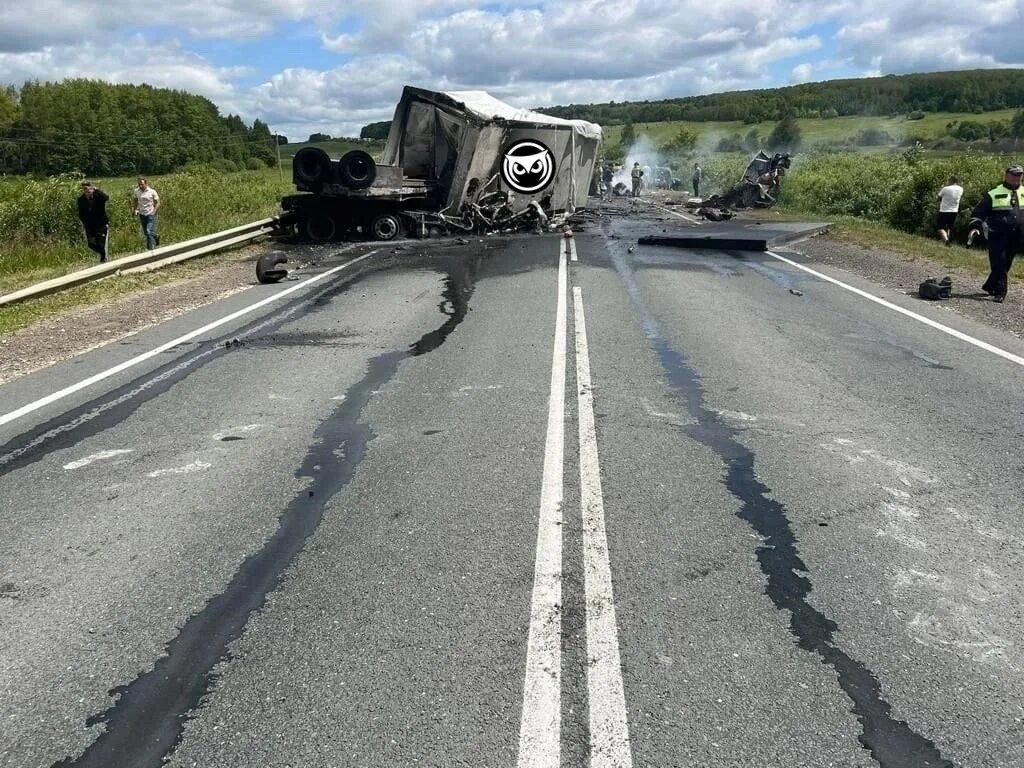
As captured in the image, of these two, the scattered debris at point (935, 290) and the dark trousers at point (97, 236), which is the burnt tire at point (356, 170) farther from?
the scattered debris at point (935, 290)

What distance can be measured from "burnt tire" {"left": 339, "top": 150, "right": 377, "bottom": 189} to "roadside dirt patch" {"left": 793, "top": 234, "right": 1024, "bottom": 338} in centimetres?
931

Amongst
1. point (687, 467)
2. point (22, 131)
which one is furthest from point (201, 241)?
point (22, 131)

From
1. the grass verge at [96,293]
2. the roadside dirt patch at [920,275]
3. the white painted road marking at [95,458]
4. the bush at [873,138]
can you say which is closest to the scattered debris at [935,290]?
the roadside dirt patch at [920,275]

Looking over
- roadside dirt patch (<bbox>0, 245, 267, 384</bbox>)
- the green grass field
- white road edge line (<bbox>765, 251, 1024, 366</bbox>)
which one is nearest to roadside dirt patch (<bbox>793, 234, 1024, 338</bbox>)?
white road edge line (<bbox>765, 251, 1024, 366</bbox>)

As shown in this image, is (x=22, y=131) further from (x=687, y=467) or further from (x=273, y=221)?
(x=687, y=467)

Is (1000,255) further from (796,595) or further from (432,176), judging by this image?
(432,176)

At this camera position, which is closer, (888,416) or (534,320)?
(888,416)

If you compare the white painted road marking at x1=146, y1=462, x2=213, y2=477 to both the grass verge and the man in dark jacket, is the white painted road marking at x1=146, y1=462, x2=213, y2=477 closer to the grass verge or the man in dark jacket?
the grass verge

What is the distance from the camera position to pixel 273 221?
786 inches

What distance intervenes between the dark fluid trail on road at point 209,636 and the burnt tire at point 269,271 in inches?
326

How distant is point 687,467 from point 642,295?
23.2ft

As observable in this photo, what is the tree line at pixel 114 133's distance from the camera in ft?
268

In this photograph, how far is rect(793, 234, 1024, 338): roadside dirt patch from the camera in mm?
10664
